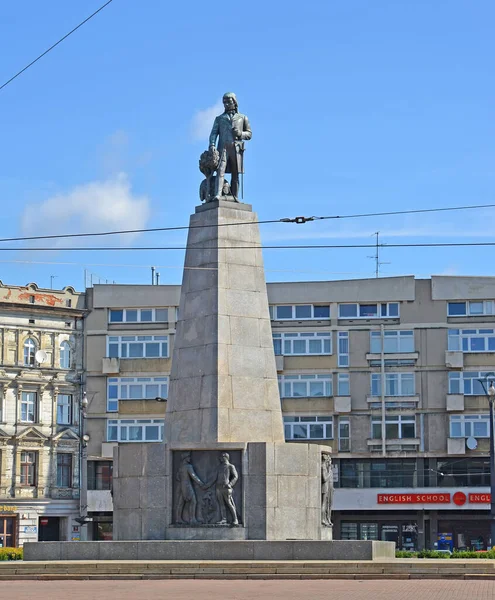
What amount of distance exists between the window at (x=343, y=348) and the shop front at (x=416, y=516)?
6.32m

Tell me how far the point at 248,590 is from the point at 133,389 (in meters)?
44.6

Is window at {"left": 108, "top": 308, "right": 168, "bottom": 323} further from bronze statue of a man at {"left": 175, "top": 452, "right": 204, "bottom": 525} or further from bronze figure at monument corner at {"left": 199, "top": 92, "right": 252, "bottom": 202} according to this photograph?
bronze statue of a man at {"left": 175, "top": 452, "right": 204, "bottom": 525}

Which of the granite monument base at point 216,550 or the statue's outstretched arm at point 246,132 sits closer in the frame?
the granite monument base at point 216,550

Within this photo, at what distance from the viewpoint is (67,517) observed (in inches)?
2640

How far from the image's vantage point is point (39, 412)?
6706cm

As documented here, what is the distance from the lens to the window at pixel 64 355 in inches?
2702

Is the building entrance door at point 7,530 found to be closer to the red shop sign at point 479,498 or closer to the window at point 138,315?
the window at point 138,315

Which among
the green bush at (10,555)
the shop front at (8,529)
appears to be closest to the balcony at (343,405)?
the shop front at (8,529)

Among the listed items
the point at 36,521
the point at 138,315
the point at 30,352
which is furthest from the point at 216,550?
the point at 138,315

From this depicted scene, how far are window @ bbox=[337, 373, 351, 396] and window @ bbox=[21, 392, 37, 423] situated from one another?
15.1 m

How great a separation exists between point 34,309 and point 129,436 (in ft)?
25.9

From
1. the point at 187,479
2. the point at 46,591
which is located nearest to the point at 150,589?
the point at 46,591

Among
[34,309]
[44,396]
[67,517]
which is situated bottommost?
[67,517]

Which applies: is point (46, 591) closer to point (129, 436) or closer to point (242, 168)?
point (242, 168)
